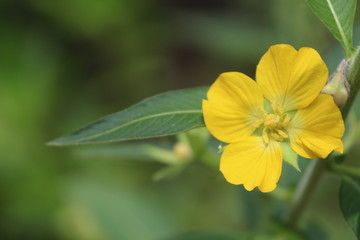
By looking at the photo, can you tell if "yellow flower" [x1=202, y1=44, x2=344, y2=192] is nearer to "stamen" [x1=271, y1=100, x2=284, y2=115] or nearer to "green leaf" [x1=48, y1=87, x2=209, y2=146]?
"stamen" [x1=271, y1=100, x2=284, y2=115]

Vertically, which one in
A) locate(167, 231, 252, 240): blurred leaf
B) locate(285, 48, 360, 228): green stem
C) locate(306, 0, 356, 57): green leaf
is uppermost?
locate(306, 0, 356, 57): green leaf

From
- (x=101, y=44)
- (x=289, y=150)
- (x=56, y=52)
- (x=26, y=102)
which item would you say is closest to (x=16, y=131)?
(x=26, y=102)

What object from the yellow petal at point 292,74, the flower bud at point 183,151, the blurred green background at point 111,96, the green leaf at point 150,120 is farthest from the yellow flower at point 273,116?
the blurred green background at point 111,96

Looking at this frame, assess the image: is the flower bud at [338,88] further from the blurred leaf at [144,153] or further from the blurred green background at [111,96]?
the blurred green background at [111,96]

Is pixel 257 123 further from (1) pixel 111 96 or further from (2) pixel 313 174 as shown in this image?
(1) pixel 111 96

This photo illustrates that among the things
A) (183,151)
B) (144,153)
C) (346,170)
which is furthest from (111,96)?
(346,170)

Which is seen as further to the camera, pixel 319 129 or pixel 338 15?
pixel 338 15

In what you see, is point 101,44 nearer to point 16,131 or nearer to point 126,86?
point 126,86

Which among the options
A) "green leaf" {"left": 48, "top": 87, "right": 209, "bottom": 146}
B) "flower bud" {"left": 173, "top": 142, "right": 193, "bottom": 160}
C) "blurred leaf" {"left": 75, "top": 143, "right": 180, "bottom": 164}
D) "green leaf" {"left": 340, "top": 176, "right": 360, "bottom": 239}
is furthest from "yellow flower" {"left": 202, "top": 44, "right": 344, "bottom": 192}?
"blurred leaf" {"left": 75, "top": 143, "right": 180, "bottom": 164}
